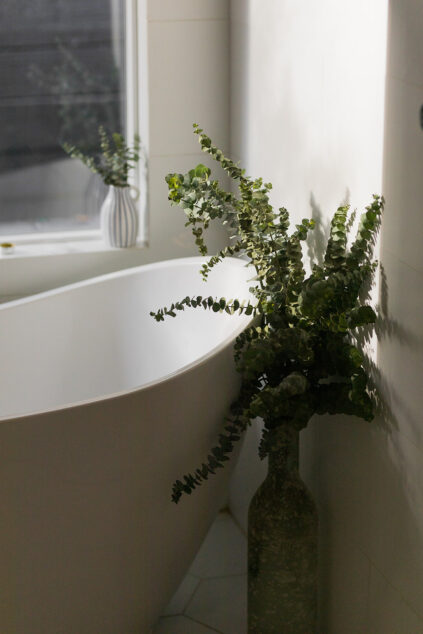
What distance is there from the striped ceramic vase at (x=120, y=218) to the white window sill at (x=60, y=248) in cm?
3

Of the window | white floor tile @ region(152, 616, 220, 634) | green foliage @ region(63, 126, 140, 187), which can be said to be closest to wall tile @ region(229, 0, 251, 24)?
the window

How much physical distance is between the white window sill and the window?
42mm

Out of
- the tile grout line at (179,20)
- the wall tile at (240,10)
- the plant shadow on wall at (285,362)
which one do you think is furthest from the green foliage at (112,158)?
the plant shadow on wall at (285,362)

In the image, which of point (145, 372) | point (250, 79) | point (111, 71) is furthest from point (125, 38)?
point (145, 372)

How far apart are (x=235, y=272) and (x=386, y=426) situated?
755mm

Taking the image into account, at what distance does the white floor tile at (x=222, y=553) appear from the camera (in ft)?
8.62

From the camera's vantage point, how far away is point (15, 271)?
274 centimetres

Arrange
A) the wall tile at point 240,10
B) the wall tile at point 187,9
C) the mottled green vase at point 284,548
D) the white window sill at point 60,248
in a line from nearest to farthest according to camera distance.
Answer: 1. the mottled green vase at point 284,548
2. the wall tile at point 240,10
3. the wall tile at point 187,9
4. the white window sill at point 60,248

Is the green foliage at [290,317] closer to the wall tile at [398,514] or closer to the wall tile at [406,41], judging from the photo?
the wall tile at [398,514]

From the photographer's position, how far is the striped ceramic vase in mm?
2816

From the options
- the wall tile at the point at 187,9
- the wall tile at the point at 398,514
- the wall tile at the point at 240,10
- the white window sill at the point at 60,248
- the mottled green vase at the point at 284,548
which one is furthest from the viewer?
the white window sill at the point at 60,248

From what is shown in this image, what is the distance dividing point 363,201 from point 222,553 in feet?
4.24

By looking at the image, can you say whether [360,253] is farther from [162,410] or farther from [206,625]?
[206,625]

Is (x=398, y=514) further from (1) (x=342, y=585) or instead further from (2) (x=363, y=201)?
(2) (x=363, y=201)
